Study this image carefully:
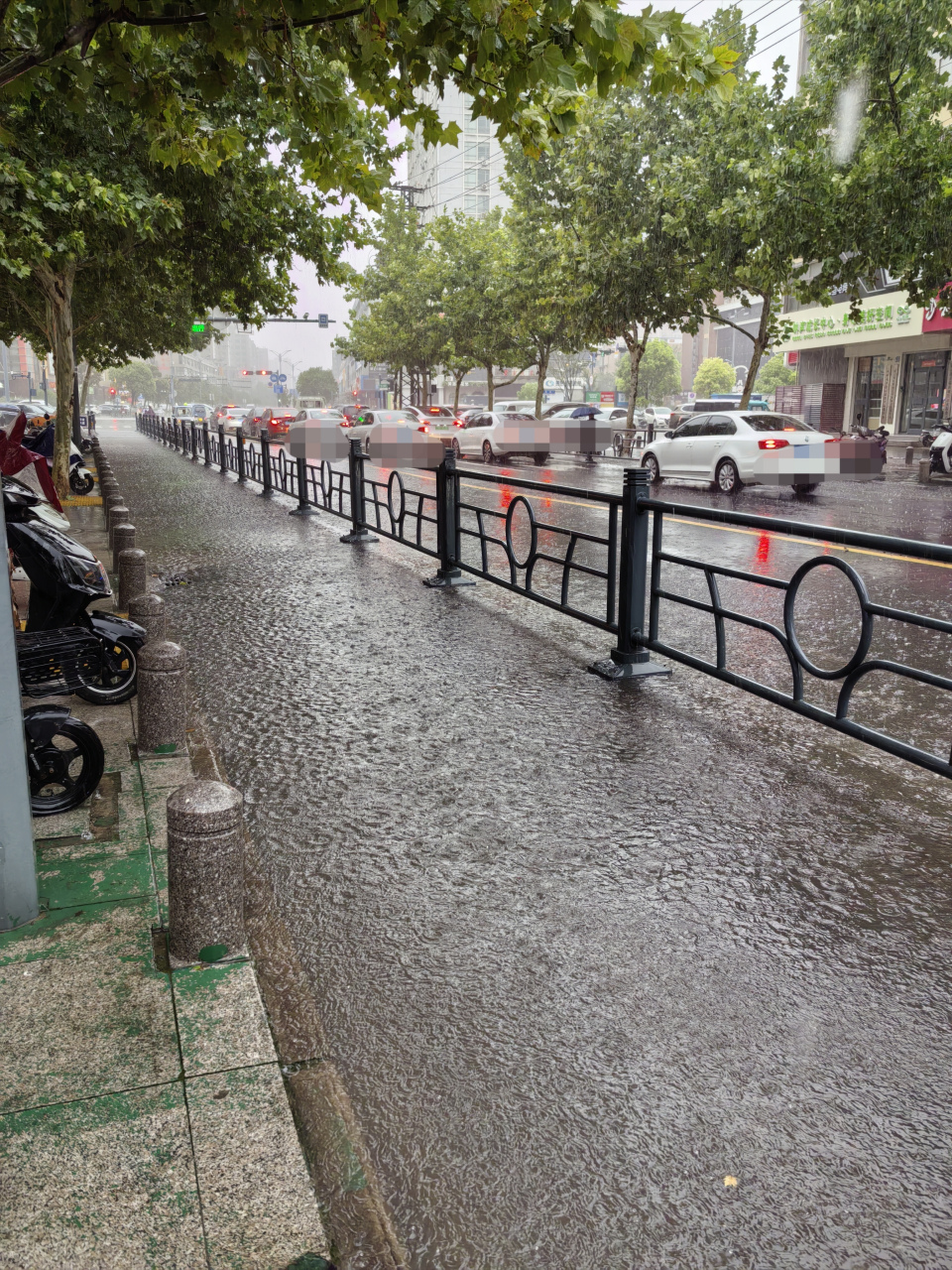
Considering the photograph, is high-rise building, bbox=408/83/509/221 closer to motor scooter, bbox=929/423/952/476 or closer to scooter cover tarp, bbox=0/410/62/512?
motor scooter, bbox=929/423/952/476

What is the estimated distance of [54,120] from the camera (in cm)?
1286

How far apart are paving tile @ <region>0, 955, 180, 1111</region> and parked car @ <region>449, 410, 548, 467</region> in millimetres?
25248

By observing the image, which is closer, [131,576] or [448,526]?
[131,576]

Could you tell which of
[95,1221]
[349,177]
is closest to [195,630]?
[349,177]

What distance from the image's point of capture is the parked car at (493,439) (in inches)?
1142

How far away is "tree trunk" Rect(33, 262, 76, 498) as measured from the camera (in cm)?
1655

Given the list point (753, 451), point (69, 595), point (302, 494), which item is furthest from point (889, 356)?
point (69, 595)

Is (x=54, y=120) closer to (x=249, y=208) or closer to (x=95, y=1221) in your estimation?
(x=249, y=208)

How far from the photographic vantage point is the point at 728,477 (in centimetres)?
1945

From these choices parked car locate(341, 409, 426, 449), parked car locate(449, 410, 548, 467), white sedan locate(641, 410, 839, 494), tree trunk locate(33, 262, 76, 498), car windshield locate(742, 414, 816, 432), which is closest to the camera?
tree trunk locate(33, 262, 76, 498)

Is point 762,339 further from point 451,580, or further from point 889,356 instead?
point 451,580

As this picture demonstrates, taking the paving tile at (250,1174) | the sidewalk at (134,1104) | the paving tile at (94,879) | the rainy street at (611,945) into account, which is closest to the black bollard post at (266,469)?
the rainy street at (611,945)

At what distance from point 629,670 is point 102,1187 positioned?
4694mm

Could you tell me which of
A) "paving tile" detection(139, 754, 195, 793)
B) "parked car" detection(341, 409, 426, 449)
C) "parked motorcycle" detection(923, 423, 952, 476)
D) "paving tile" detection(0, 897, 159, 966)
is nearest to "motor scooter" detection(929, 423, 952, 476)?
"parked motorcycle" detection(923, 423, 952, 476)
